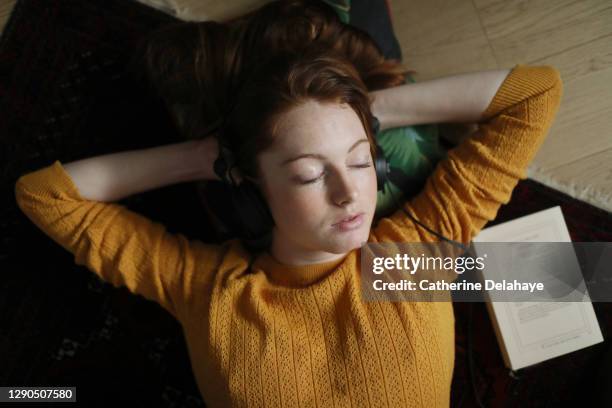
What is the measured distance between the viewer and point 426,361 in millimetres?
1051

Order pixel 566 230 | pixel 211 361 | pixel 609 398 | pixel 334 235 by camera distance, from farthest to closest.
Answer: pixel 566 230
pixel 609 398
pixel 211 361
pixel 334 235

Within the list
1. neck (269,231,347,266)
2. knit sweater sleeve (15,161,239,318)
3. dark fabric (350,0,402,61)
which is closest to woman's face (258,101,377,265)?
neck (269,231,347,266)

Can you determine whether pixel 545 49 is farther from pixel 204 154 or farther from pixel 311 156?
pixel 204 154

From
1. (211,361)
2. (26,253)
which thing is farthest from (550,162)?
(26,253)

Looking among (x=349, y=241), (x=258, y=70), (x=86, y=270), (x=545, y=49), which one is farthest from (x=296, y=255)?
(x=545, y=49)

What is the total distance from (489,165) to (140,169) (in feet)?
Result: 3.21

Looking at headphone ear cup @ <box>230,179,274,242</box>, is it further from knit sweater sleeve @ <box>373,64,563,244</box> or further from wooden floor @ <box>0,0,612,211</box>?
wooden floor @ <box>0,0,612,211</box>

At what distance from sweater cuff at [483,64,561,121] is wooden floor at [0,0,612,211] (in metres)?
0.30

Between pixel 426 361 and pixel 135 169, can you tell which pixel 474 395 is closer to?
pixel 426 361

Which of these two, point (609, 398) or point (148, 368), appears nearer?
point (609, 398)

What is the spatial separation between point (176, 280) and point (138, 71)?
0.74 meters

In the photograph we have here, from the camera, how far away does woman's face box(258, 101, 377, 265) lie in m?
0.93

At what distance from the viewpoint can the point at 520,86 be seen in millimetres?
1161

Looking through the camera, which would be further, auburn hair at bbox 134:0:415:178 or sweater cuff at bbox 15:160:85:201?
sweater cuff at bbox 15:160:85:201
